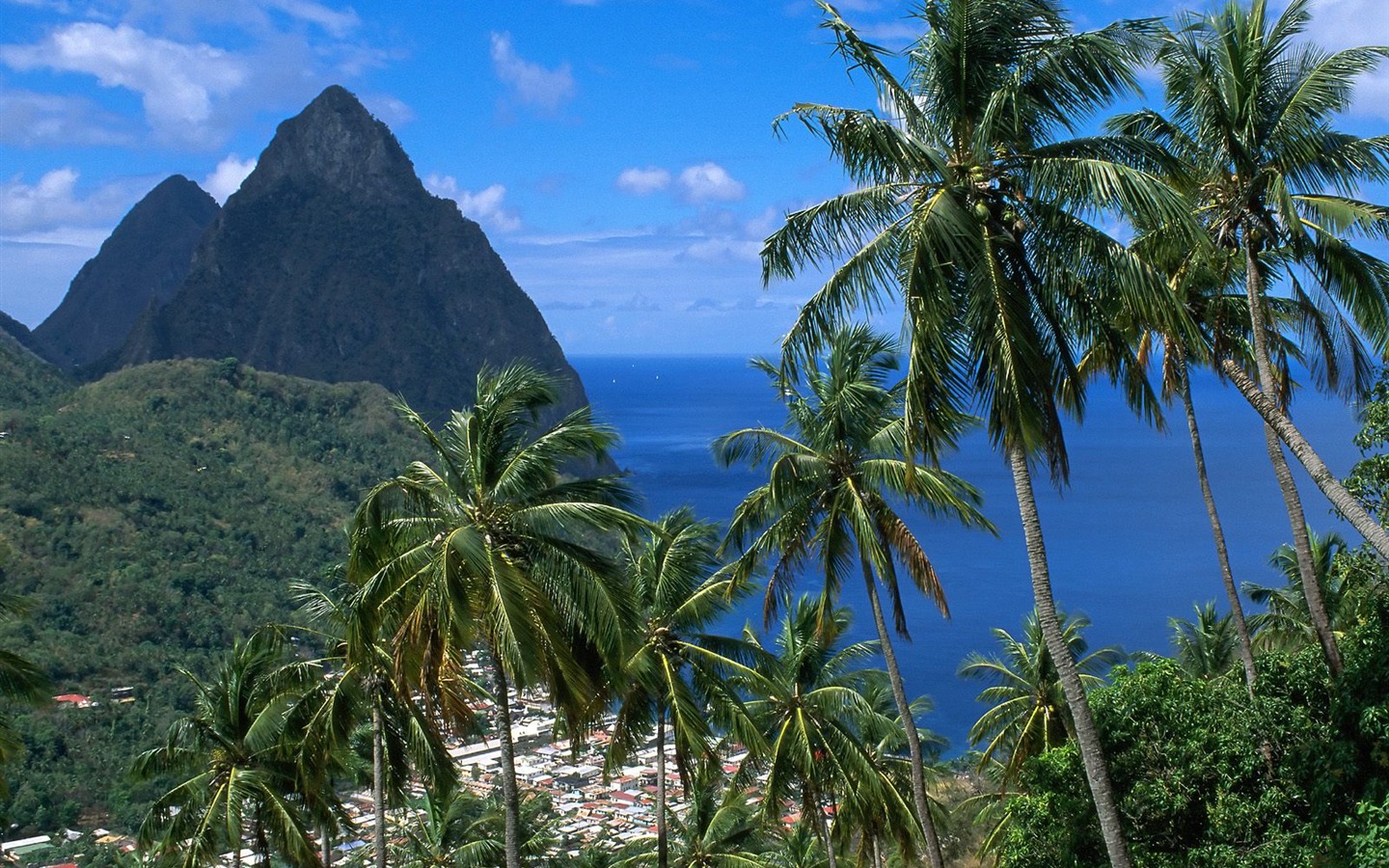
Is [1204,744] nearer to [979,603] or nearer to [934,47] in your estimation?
[934,47]

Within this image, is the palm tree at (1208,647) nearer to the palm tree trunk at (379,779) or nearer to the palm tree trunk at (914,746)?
the palm tree trunk at (914,746)

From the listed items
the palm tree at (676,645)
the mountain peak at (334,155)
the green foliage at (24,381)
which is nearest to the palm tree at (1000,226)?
the palm tree at (676,645)

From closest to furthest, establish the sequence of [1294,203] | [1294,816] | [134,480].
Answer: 1. [1294,816]
2. [1294,203]
3. [134,480]

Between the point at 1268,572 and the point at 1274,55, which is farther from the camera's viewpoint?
the point at 1268,572

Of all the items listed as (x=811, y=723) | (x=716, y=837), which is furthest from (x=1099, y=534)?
(x=811, y=723)

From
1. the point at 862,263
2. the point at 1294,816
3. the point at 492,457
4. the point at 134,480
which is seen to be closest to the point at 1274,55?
the point at 862,263
